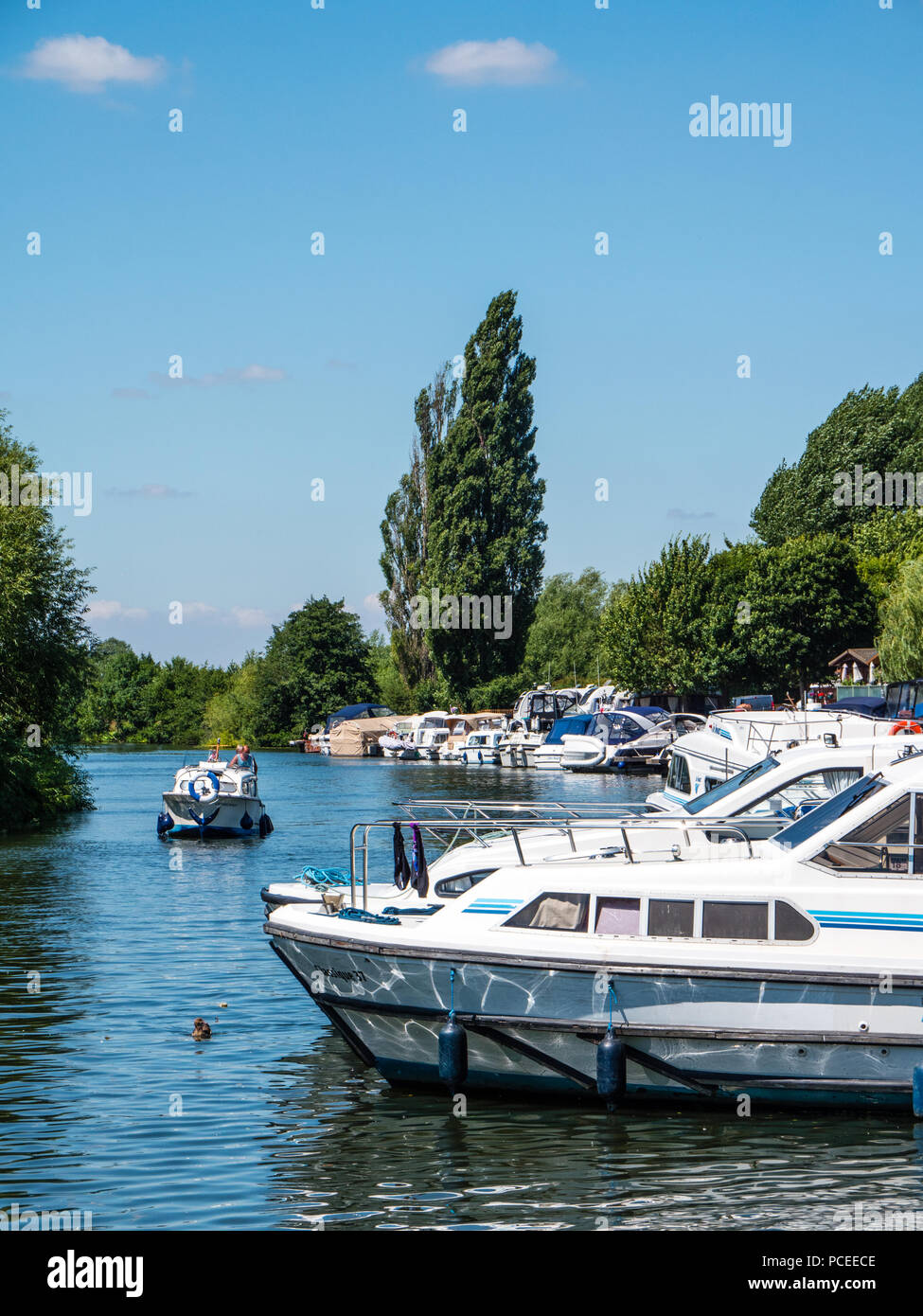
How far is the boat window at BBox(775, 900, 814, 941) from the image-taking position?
1195cm

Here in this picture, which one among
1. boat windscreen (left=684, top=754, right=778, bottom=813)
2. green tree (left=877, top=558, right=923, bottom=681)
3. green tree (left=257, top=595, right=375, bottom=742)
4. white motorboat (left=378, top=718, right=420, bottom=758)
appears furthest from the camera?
green tree (left=257, top=595, right=375, bottom=742)

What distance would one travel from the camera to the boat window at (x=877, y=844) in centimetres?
1242

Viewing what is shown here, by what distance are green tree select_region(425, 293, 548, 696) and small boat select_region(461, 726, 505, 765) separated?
17.5 feet

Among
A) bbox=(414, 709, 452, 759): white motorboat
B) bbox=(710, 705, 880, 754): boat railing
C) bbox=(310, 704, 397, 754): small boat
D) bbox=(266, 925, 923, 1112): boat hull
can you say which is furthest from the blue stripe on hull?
bbox=(310, 704, 397, 754): small boat

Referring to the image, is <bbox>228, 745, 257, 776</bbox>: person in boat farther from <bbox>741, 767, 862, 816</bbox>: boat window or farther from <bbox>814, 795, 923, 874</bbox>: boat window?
<bbox>814, 795, 923, 874</bbox>: boat window

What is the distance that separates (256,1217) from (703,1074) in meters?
4.05

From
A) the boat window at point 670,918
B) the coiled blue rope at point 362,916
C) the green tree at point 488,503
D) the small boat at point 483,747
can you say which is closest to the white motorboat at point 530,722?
the small boat at point 483,747

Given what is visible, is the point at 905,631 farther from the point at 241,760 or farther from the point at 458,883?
the point at 458,883

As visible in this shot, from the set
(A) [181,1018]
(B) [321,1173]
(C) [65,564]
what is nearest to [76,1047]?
(A) [181,1018]

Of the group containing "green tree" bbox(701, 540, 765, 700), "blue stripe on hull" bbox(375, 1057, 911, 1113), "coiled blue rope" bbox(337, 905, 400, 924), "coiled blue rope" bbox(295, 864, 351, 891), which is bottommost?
"blue stripe on hull" bbox(375, 1057, 911, 1113)

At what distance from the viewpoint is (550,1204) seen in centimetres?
1045

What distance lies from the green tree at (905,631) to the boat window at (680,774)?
31.5 metres

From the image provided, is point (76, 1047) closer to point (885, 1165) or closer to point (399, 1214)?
point (399, 1214)

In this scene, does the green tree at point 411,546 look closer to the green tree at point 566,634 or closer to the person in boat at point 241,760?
the green tree at point 566,634
